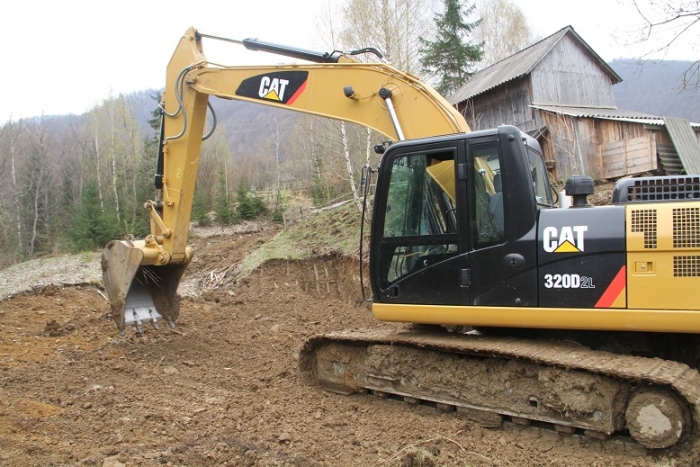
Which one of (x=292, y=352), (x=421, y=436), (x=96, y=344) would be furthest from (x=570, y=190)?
(x=96, y=344)

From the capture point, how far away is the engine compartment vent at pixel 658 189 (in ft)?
14.5

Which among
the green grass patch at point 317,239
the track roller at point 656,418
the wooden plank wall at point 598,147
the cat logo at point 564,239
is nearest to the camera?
the track roller at point 656,418

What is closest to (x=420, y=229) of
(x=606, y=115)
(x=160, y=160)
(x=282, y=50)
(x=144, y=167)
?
(x=282, y=50)

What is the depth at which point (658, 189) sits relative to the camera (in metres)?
4.57

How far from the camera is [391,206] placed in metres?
5.07

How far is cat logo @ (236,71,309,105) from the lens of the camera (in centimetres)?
617

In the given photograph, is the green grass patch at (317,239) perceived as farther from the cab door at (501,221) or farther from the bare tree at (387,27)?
the cab door at (501,221)

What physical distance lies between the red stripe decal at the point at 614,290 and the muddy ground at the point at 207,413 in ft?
3.24

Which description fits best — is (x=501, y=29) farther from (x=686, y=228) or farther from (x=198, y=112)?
(x=686, y=228)

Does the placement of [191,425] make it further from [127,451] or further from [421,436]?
[421,436]

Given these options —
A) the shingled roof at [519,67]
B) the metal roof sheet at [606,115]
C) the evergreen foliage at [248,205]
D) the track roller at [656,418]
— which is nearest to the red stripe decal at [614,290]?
the track roller at [656,418]

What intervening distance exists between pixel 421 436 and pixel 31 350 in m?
5.29

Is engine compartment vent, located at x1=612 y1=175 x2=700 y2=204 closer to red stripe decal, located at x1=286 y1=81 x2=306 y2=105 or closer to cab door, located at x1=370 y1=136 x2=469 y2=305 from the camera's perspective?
cab door, located at x1=370 y1=136 x2=469 y2=305

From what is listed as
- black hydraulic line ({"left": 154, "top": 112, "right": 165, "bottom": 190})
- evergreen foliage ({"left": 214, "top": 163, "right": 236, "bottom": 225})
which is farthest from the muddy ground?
evergreen foliage ({"left": 214, "top": 163, "right": 236, "bottom": 225})
